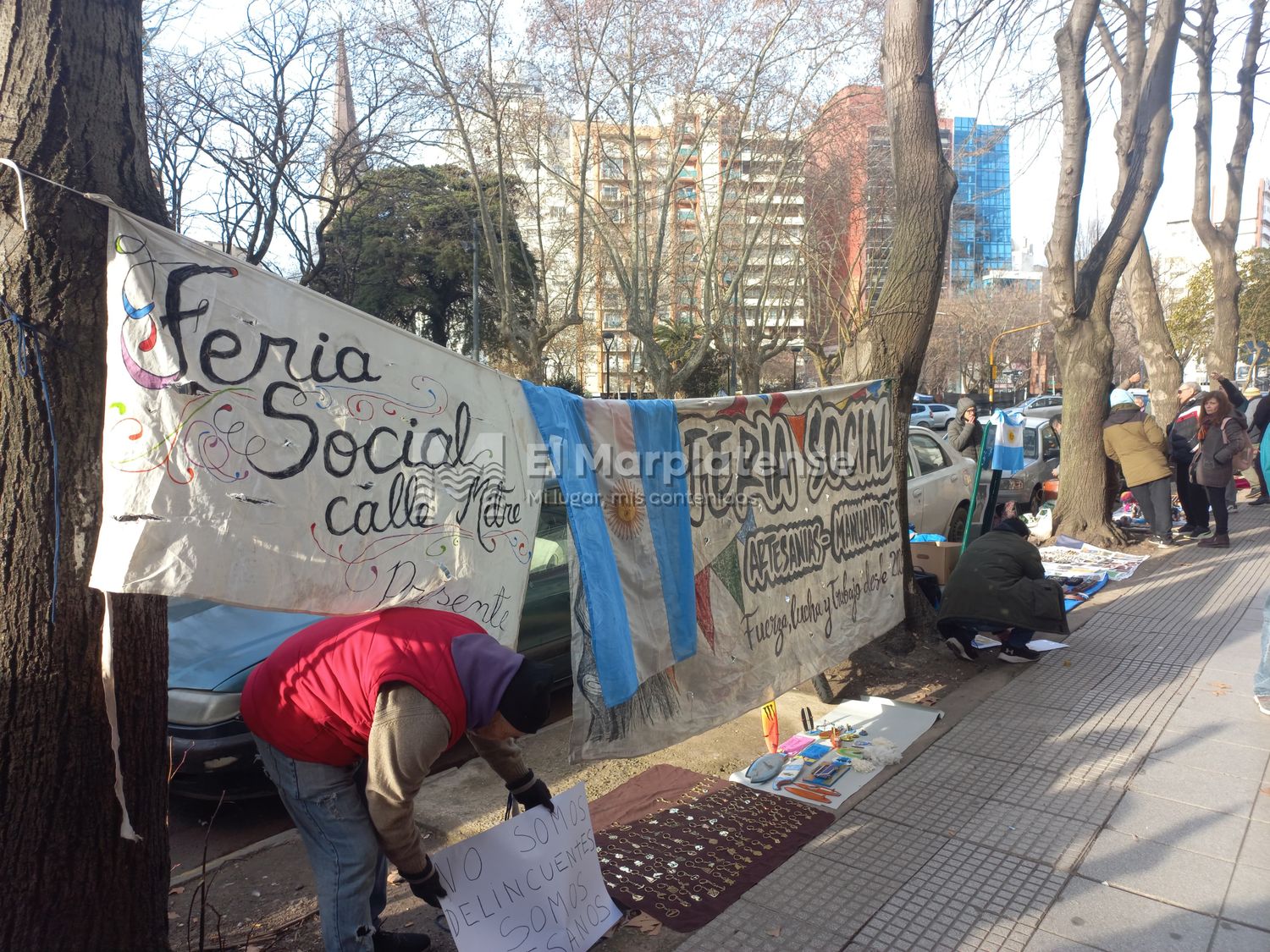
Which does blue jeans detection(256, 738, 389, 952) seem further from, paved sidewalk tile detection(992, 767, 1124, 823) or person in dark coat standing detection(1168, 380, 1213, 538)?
person in dark coat standing detection(1168, 380, 1213, 538)

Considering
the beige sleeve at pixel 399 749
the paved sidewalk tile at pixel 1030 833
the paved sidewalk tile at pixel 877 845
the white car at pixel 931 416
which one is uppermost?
the white car at pixel 931 416

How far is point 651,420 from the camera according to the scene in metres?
4.15

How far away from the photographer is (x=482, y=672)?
250 cm

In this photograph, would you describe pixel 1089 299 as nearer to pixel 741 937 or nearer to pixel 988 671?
pixel 988 671

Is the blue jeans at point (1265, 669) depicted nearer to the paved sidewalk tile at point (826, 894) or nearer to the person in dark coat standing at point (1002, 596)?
the person in dark coat standing at point (1002, 596)

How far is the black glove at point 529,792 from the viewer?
2939mm

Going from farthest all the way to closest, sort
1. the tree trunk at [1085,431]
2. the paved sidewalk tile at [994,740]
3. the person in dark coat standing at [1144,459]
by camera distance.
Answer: the tree trunk at [1085,431], the person in dark coat standing at [1144,459], the paved sidewalk tile at [994,740]

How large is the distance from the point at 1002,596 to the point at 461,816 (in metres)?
3.89

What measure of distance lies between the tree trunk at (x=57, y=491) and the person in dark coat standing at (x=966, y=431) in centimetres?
1021

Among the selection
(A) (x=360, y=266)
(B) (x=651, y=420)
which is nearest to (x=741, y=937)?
(B) (x=651, y=420)

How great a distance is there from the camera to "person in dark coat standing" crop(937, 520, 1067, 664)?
19.8ft

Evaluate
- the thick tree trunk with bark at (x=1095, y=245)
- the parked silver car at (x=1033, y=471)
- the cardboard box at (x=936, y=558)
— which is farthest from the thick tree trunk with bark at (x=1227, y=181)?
the cardboard box at (x=936, y=558)

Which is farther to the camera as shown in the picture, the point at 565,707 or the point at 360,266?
the point at 360,266

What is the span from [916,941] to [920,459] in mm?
7431
